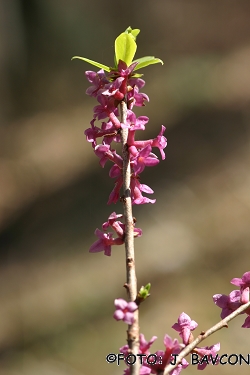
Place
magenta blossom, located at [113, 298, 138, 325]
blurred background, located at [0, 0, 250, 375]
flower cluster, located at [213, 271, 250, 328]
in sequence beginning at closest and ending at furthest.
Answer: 1. magenta blossom, located at [113, 298, 138, 325]
2. flower cluster, located at [213, 271, 250, 328]
3. blurred background, located at [0, 0, 250, 375]

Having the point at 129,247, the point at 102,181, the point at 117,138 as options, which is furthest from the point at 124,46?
the point at 102,181

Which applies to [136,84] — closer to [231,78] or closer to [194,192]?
[194,192]

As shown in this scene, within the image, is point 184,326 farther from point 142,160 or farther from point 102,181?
point 102,181

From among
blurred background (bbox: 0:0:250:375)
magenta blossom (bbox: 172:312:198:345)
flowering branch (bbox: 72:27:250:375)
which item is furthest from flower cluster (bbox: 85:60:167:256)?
blurred background (bbox: 0:0:250:375)

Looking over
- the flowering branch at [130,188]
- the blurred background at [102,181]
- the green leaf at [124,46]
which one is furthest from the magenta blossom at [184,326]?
the blurred background at [102,181]

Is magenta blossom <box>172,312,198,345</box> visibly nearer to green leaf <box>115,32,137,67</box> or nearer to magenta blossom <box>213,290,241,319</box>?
magenta blossom <box>213,290,241,319</box>

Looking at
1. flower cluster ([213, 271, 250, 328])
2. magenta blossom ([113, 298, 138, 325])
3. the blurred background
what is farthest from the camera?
the blurred background

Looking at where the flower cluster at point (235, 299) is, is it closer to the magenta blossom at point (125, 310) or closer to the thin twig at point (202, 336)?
the thin twig at point (202, 336)

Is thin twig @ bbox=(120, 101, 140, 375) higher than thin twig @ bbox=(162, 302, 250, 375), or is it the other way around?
thin twig @ bbox=(120, 101, 140, 375)
